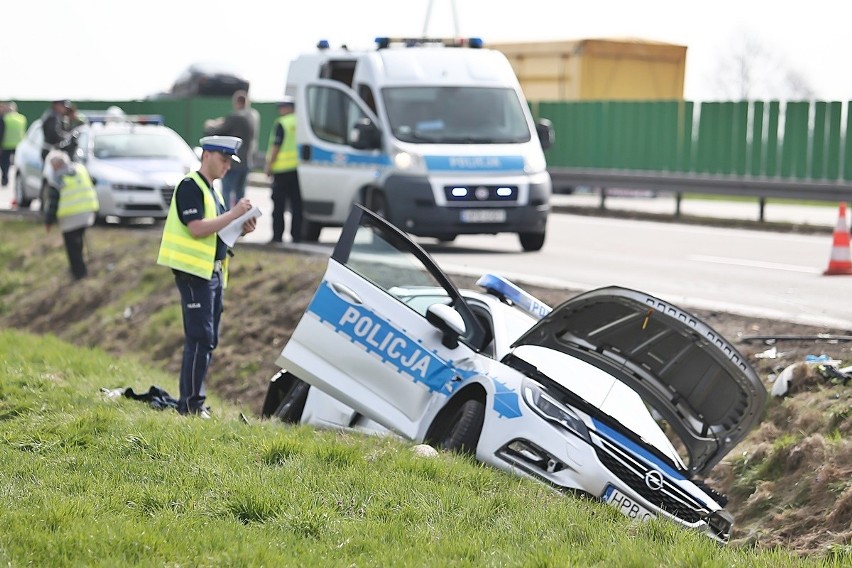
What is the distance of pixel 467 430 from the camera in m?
7.40

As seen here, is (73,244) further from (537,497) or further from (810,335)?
(537,497)

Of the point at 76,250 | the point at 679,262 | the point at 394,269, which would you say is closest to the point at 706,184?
the point at 679,262

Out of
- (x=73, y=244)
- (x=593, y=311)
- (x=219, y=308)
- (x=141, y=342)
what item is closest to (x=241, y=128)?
(x=73, y=244)

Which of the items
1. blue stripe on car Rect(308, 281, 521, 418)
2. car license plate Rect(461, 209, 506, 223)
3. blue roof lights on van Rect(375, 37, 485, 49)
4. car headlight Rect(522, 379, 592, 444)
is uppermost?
blue roof lights on van Rect(375, 37, 485, 49)

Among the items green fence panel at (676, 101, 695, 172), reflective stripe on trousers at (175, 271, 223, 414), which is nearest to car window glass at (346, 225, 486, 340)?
reflective stripe on trousers at (175, 271, 223, 414)

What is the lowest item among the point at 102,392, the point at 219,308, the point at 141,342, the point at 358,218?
the point at 141,342

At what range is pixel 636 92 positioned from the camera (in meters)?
32.2

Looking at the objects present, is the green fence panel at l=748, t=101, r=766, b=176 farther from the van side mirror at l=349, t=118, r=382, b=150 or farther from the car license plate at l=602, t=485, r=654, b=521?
the car license plate at l=602, t=485, r=654, b=521

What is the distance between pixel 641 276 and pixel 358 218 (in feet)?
24.8

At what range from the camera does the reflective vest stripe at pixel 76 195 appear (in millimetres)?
16125

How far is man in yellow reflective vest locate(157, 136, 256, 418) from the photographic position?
337 inches

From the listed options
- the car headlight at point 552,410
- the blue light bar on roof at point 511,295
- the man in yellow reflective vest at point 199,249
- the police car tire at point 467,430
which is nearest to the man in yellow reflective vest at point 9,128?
the man in yellow reflective vest at point 199,249

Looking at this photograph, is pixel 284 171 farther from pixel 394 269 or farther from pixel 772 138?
pixel 394 269

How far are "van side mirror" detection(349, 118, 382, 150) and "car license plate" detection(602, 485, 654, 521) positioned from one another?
10649 millimetres
